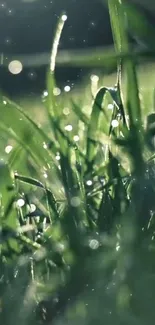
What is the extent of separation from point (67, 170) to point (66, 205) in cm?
3

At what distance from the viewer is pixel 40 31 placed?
836mm

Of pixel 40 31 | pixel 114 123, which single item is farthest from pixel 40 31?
pixel 114 123

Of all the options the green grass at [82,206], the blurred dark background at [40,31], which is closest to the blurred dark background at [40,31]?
the blurred dark background at [40,31]

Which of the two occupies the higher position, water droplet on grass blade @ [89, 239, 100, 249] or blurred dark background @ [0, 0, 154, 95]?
blurred dark background @ [0, 0, 154, 95]

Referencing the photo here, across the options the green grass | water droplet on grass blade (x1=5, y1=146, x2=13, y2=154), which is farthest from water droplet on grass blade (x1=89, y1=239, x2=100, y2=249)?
water droplet on grass blade (x1=5, y1=146, x2=13, y2=154)

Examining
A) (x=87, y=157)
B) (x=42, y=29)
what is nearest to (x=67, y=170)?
(x=87, y=157)

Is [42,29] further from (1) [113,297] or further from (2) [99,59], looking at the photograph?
(1) [113,297]

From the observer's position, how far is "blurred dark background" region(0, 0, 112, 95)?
655 millimetres

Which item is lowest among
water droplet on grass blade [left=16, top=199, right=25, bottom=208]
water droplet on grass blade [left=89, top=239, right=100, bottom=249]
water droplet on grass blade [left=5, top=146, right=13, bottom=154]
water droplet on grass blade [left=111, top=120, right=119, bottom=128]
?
water droplet on grass blade [left=89, top=239, right=100, bottom=249]

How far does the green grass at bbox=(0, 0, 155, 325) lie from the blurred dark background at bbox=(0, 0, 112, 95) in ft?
0.36

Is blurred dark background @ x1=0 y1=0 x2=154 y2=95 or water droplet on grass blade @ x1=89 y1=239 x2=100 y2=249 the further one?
blurred dark background @ x1=0 y1=0 x2=154 y2=95

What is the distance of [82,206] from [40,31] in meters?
0.40

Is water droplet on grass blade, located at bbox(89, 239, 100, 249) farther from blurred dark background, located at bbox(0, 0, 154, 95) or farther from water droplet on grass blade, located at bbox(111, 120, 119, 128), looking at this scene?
blurred dark background, located at bbox(0, 0, 154, 95)

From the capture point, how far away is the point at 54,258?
0.47 metres
